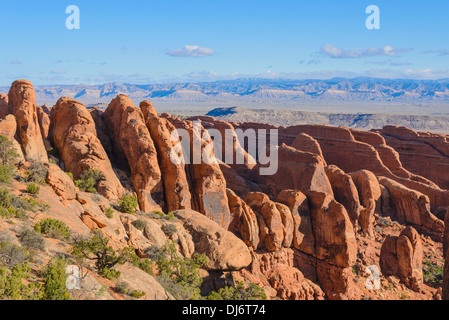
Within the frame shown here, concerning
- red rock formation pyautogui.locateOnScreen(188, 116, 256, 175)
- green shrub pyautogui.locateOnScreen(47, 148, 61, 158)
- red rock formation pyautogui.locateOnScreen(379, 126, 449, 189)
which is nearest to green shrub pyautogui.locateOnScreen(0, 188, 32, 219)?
green shrub pyautogui.locateOnScreen(47, 148, 61, 158)

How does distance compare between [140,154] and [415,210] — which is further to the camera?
[415,210]

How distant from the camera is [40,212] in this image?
1827cm

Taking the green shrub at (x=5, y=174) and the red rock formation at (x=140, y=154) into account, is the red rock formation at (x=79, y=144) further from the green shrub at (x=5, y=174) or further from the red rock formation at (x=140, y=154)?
the green shrub at (x=5, y=174)

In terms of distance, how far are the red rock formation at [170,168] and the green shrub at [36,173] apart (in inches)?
458

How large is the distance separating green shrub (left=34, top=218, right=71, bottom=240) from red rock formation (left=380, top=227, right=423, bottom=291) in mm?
30055

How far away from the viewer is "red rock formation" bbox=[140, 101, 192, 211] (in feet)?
104

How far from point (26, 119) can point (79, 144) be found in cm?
464

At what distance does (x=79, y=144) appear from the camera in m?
31.0

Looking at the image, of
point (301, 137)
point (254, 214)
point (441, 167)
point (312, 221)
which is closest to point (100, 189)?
point (254, 214)

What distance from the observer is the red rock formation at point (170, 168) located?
31828 millimetres

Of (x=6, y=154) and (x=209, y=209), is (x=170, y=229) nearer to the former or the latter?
(x=209, y=209)

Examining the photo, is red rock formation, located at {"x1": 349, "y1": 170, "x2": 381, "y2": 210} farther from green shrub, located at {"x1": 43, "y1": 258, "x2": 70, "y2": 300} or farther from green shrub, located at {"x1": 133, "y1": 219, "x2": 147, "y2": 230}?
green shrub, located at {"x1": 43, "y1": 258, "x2": 70, "y2": 300}

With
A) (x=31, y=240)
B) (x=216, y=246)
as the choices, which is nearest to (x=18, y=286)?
(x=31, y=240)
